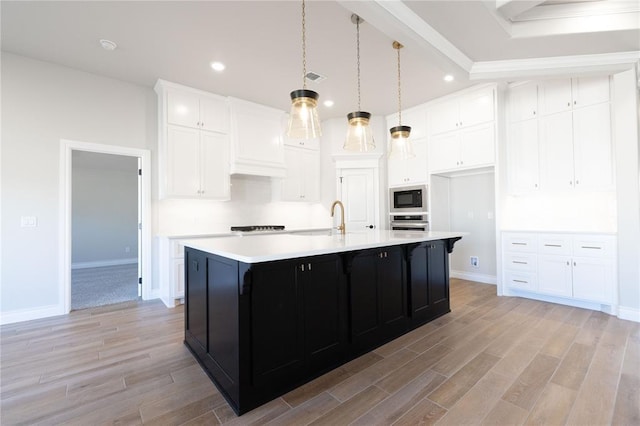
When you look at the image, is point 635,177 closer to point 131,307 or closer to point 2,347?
point 131,307

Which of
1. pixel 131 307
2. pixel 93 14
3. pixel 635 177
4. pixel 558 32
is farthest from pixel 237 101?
pixel 635 177

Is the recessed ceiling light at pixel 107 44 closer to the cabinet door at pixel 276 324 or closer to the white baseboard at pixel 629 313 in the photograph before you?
the cabinet door at pixel 276 324

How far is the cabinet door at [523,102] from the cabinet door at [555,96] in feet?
0.30

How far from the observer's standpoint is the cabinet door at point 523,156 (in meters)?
3.99

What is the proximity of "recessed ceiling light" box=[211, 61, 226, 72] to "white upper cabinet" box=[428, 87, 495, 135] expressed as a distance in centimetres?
328

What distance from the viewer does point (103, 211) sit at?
23.3 feet

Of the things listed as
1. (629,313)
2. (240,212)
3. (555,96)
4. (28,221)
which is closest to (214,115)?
(240,212)

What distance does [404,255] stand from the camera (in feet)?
9.16

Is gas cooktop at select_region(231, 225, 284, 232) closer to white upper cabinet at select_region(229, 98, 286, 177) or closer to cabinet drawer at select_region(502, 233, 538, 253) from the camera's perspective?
white upper cabinet at select_region(229, 98, 286, 177)

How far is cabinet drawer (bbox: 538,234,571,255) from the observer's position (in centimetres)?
354

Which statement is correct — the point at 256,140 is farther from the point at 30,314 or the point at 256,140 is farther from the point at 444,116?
the point at 30,314

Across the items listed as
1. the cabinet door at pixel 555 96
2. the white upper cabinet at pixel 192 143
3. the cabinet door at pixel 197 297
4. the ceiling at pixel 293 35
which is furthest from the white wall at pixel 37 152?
the cabinet door at pixel 555 96

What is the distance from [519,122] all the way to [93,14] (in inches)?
199

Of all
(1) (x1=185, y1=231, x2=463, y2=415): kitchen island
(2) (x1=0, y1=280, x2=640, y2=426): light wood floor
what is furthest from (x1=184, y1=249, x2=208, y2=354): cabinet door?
(2) (x1=0, y1=280, x2=640, y2=426): light wood floor
